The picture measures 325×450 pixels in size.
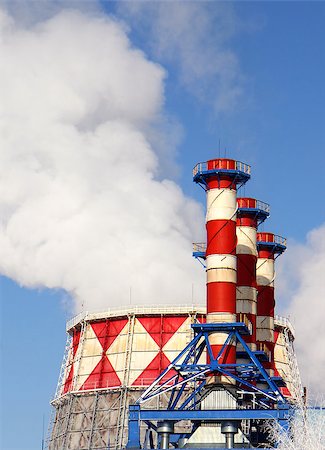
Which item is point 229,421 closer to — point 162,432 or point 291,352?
point 162,432

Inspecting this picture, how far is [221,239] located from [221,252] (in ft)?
3.23

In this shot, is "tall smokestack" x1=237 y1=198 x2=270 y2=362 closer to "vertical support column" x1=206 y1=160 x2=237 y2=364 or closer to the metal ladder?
"vertical support column" x1=206 y1=160 x2=237 y2=364

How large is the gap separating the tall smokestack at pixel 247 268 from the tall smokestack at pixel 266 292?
6422 mm

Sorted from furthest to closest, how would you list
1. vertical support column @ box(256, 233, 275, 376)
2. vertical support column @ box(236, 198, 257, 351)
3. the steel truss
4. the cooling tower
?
1. the cooling tower
2. vertical support column @ box(256, 233, 275, 376)
3. vertical support column @ box(236, 198, 257, 351)
4. the steel truss

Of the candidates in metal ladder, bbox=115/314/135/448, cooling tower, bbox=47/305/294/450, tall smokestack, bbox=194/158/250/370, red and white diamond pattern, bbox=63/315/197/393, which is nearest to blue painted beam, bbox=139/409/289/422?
tall smokestack, bbox=194/158/250/370

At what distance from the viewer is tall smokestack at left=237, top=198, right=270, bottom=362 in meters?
67.2

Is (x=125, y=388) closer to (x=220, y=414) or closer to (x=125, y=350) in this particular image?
(x=125, y=350)

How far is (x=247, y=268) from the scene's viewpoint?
68250 millimetres

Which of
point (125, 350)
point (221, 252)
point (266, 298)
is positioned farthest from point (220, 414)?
point (125, 350)

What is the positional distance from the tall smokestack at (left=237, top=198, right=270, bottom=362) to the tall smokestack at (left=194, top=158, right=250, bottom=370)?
7.31m

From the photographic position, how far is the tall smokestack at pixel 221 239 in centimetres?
5675

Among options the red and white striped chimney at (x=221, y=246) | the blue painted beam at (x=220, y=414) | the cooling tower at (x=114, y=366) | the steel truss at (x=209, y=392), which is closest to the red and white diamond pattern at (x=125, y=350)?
the cooling tower at (x=114, y=366)

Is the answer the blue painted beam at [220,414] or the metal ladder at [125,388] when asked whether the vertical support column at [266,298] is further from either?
the blue painted beam at [220,414]

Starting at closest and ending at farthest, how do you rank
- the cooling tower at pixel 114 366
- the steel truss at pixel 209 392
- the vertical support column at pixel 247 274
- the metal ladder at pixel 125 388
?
the steel truss at pixel 209 392 → the vertical support column at pixel 247 274 → the metal ladder at pixel 125 388 → the cooling tower at pixel 114 366
